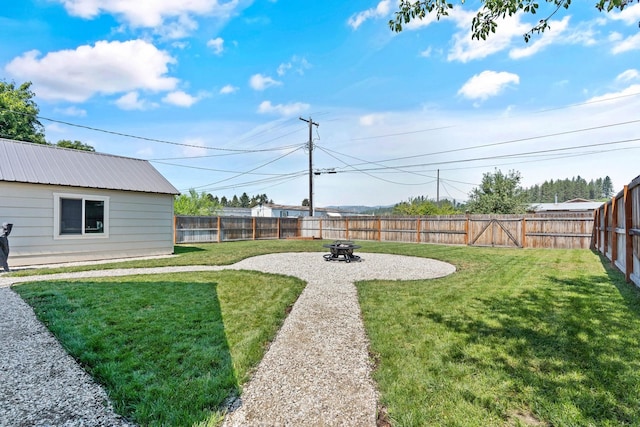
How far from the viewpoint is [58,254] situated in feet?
29.0

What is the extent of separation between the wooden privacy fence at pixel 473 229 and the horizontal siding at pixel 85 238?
11187 millimetres

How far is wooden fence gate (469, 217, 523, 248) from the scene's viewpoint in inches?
555

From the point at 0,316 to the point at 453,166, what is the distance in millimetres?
24767

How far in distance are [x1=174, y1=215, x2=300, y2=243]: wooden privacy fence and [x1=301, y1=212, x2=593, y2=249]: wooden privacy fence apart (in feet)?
6.64

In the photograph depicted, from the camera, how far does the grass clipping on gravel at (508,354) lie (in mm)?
2072

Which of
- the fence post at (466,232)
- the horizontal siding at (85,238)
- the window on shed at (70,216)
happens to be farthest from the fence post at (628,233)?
the window on shed at (70,216)

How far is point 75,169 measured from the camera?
974cm

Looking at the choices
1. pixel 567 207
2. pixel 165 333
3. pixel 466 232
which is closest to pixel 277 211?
pixel 466 232

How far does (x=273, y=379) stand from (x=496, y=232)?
1502 cm

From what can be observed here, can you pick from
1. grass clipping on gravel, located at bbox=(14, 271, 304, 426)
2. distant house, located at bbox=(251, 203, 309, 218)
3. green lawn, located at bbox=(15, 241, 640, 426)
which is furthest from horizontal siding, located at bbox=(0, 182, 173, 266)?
distant house, located at bbox=(251, 203, 309, 218)

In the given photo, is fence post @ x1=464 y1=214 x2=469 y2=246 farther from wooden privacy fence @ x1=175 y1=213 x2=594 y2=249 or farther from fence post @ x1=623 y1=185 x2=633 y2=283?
fence post @ x1=623 y1=185 x2=633 y2=283

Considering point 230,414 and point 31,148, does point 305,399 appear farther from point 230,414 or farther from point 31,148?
point 31,148

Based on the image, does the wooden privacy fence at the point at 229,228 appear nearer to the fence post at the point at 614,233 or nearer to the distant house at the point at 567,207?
the fence post at the point at 614,233

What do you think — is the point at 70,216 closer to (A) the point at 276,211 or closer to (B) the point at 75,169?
(B) the point at 75,169
